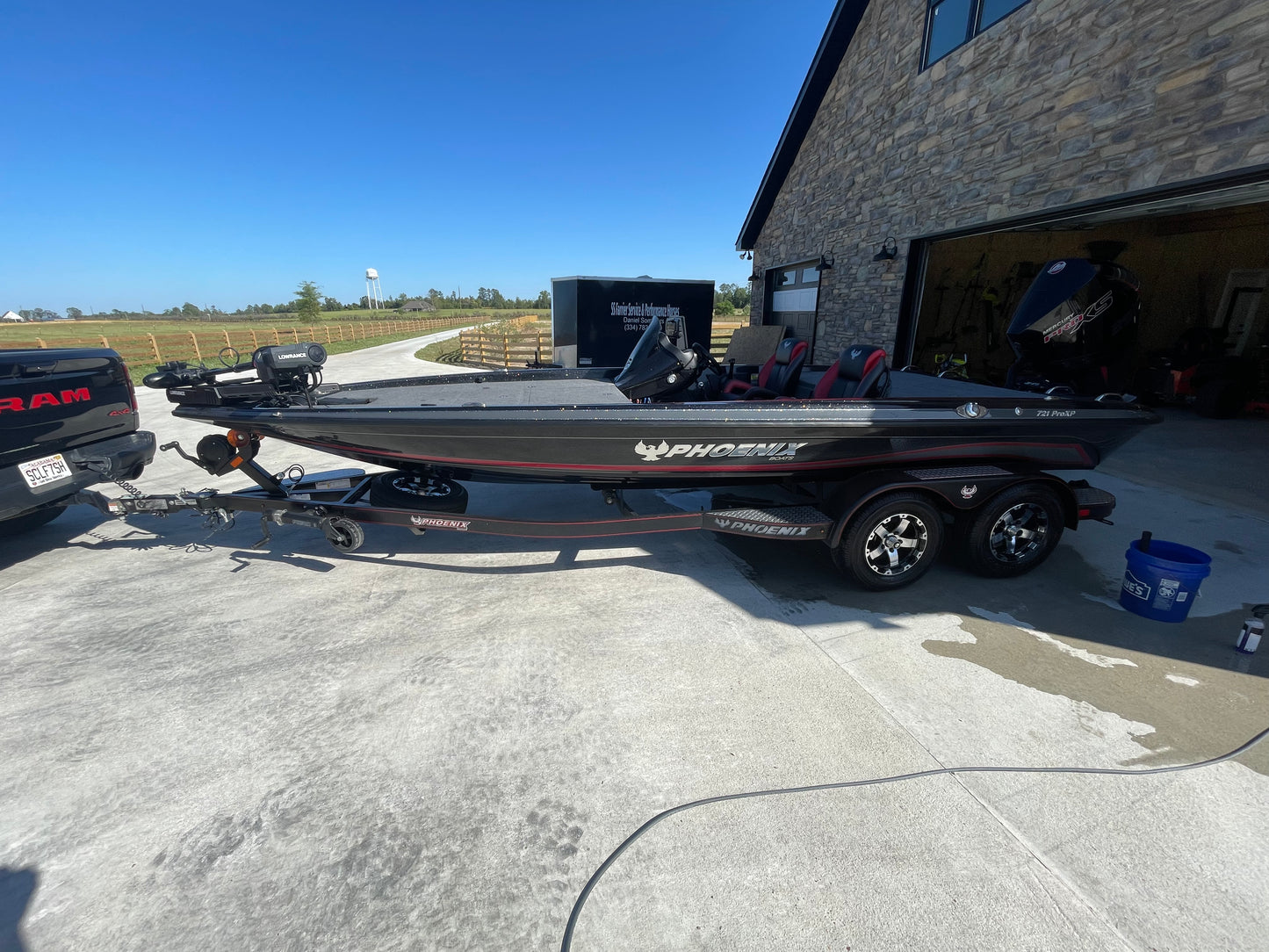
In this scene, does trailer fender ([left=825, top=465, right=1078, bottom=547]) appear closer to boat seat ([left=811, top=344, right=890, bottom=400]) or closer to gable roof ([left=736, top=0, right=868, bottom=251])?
boat seat ([left=811, top=344, right=890, bottom=400])

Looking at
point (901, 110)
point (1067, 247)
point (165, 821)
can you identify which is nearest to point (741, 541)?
point (165, 821)

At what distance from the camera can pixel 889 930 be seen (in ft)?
4.98

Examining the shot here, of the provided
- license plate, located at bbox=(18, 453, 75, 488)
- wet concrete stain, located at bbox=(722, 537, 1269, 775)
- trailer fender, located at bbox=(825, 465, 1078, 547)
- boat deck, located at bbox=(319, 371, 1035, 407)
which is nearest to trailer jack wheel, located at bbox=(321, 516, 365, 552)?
boat deck, located at bbox=(319, 371, 1035, 407)

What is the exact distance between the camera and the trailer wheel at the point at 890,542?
3188 mm

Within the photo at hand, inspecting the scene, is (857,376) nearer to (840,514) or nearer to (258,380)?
(840,514)

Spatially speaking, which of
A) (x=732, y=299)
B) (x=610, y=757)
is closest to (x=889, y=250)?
(x=610, y=757)

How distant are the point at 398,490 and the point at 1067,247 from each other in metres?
12.6

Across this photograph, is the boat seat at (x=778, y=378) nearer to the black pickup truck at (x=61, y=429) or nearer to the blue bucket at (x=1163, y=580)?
the blue bucket at (x=1163, y=580)

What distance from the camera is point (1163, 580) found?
116 inches

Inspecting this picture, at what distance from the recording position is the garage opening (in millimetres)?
9383

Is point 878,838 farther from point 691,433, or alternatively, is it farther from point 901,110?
point 901,110

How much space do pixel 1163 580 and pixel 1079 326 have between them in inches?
70.5

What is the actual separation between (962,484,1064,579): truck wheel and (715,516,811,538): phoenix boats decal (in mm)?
1157

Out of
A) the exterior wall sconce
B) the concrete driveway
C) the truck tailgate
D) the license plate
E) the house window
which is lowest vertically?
the concrete driveway
